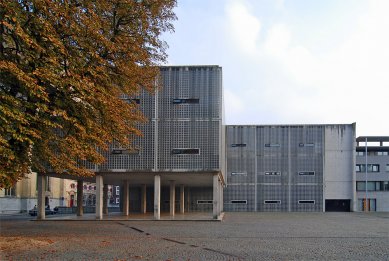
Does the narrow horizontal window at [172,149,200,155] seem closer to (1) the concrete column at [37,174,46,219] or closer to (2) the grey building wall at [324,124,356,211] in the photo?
(1) the concrete column at [37,174,46,219]

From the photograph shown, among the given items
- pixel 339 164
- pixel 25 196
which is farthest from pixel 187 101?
pixel 25 196

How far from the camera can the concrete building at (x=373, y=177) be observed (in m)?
76.8

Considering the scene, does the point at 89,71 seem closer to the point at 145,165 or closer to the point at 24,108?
the point at 24,108

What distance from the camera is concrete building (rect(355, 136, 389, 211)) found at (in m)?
76.8

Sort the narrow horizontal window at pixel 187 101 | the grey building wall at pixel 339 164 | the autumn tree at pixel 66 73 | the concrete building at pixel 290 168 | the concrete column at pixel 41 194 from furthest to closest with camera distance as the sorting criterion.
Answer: the grey building wall at pixel 339 164
the concrete building at pixel 290 168
the concrete column at pixel 41 194
the narrow horizontal window at pixel 187 101
the autumn tree at pixel 66 73

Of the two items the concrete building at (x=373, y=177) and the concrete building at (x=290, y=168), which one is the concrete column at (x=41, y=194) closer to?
the concrete building at (x=290, y=168)

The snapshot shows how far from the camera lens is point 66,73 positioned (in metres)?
17.7

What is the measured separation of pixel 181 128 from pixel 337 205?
41147 millimetres

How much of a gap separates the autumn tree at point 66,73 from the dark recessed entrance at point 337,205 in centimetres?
5539

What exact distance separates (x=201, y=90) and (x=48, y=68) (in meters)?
22.7

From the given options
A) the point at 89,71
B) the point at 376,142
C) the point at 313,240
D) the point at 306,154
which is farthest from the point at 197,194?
the point at 89,71

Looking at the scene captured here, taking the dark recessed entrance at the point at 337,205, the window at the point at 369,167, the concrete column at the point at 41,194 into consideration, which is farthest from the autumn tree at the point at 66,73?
the window at the point at 369,167

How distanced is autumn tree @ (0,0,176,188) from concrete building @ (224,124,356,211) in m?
49.8

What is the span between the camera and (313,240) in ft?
70.5
